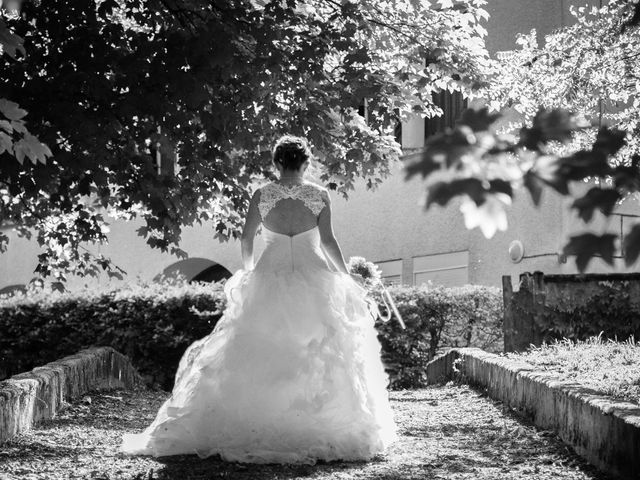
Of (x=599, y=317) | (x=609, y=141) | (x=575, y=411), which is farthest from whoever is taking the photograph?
(x=599, y=317)

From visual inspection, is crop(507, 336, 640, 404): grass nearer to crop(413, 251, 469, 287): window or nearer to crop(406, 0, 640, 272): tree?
crop(406, 0, 640, 272): tree

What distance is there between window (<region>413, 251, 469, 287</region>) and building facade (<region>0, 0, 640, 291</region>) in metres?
0.02

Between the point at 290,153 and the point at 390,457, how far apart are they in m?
2.24

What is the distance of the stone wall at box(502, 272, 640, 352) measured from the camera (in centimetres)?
1067

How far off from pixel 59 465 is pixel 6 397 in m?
0.87

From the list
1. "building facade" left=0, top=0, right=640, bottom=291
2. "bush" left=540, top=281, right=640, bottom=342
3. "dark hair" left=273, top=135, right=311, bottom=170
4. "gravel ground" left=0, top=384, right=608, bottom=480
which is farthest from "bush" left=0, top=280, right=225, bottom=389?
"dark hair" left=273, top=135, right=311, bottom=170

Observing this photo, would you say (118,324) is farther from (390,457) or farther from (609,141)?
(609,141)

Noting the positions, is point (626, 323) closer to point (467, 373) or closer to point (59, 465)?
point (467, 373)

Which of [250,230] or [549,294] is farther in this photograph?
[549,294]

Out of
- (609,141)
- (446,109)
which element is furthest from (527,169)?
(446,109)

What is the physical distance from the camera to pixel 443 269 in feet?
55.0

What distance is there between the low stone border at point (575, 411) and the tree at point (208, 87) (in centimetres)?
299

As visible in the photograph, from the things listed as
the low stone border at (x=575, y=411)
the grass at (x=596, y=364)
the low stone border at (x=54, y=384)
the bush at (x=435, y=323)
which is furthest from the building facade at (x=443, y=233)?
the low stone border at (x=575, y=411)

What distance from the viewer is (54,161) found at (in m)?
8.79
